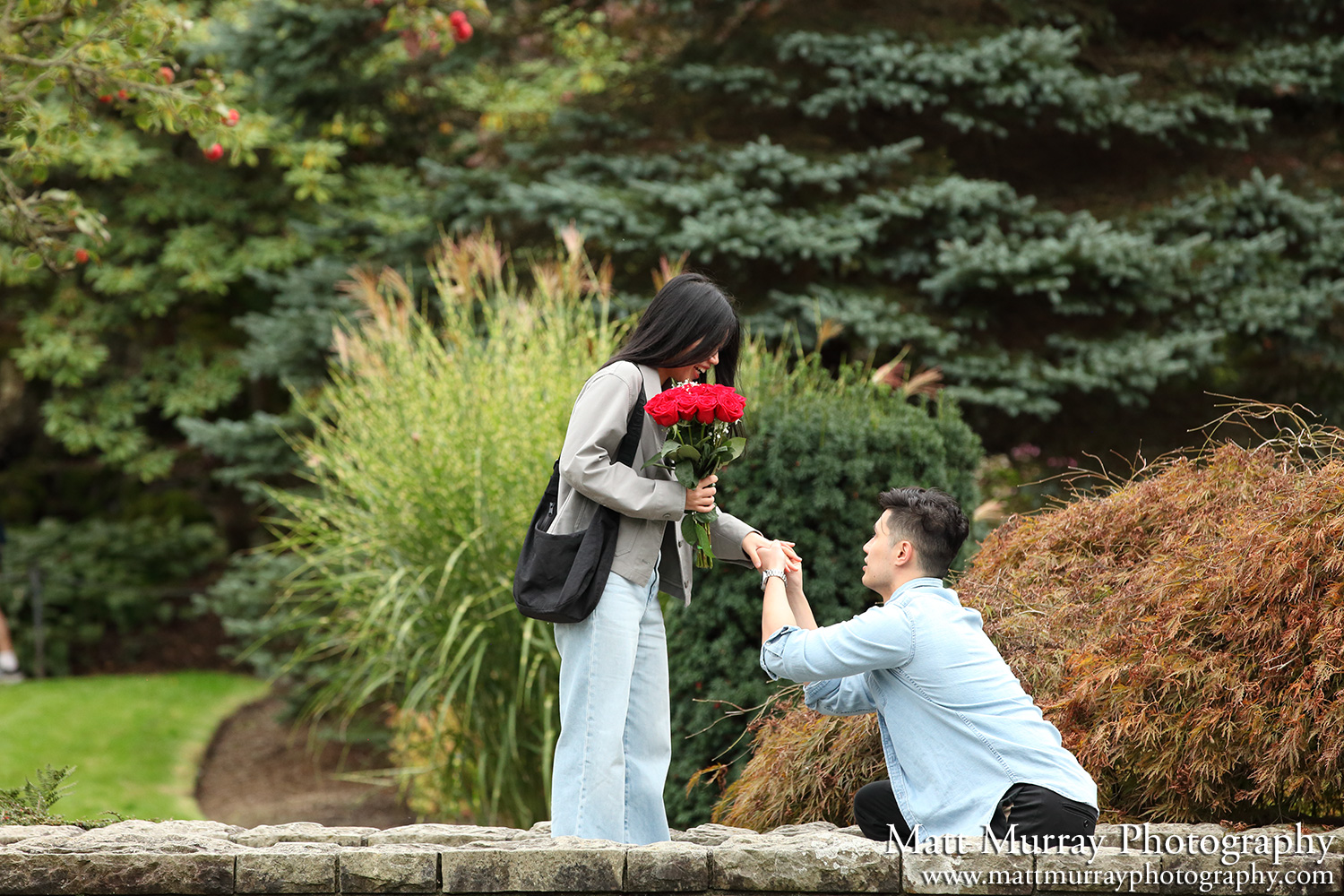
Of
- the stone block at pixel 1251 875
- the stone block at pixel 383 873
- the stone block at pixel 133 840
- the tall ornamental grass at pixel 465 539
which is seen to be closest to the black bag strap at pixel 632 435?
the stone block at pixel 383 873

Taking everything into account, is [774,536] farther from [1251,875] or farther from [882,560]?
[1251,875]

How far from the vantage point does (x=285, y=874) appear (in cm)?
261

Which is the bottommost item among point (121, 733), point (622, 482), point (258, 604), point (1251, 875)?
point (121, 733)

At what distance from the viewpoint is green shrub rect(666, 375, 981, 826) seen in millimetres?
4551

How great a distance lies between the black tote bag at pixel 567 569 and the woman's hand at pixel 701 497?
0.19 m

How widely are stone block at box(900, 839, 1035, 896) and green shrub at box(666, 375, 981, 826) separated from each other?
198 cm

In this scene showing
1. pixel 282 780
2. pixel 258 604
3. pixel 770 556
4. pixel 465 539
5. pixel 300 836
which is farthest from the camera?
pixel 258 604

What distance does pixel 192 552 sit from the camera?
12.0 metres

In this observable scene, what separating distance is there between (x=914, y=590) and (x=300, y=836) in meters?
1.75

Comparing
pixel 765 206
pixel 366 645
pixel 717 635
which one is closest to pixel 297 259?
pixel 765 206

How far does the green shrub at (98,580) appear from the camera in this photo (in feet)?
35.6

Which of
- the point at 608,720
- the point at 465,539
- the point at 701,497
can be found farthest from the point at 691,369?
the point at 465,539

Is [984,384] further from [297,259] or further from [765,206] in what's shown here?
[297,259]

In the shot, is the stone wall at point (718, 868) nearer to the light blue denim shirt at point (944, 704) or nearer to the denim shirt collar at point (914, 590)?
the light blue denim shirt at point (944, 704)
